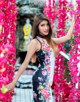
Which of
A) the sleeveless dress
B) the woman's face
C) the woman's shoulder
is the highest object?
the woman's face

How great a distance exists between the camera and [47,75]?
10.6 ft

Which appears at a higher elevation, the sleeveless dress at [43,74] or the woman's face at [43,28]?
the woman's face at [43,28]

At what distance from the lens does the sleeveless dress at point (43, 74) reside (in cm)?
315

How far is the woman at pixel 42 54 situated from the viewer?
3.10 metres

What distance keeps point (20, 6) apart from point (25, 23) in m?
0.79

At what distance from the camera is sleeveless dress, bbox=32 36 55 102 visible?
10.3ft

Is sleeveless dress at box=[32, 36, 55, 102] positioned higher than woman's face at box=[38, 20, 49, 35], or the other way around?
woman's face at box=[38, 20, 49, 35]

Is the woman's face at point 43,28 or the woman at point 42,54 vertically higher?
the woman's face at point 43,28

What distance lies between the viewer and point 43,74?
10.5 ft

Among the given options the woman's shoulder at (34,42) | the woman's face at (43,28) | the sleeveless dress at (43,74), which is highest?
the woman's face at (43,28)

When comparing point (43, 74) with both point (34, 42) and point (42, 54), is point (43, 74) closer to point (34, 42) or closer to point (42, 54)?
point (42, 54)

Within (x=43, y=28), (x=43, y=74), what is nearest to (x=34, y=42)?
(x=43, y=28)

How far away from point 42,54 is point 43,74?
0.62ft

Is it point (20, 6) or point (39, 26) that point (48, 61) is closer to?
point (39, 26)
